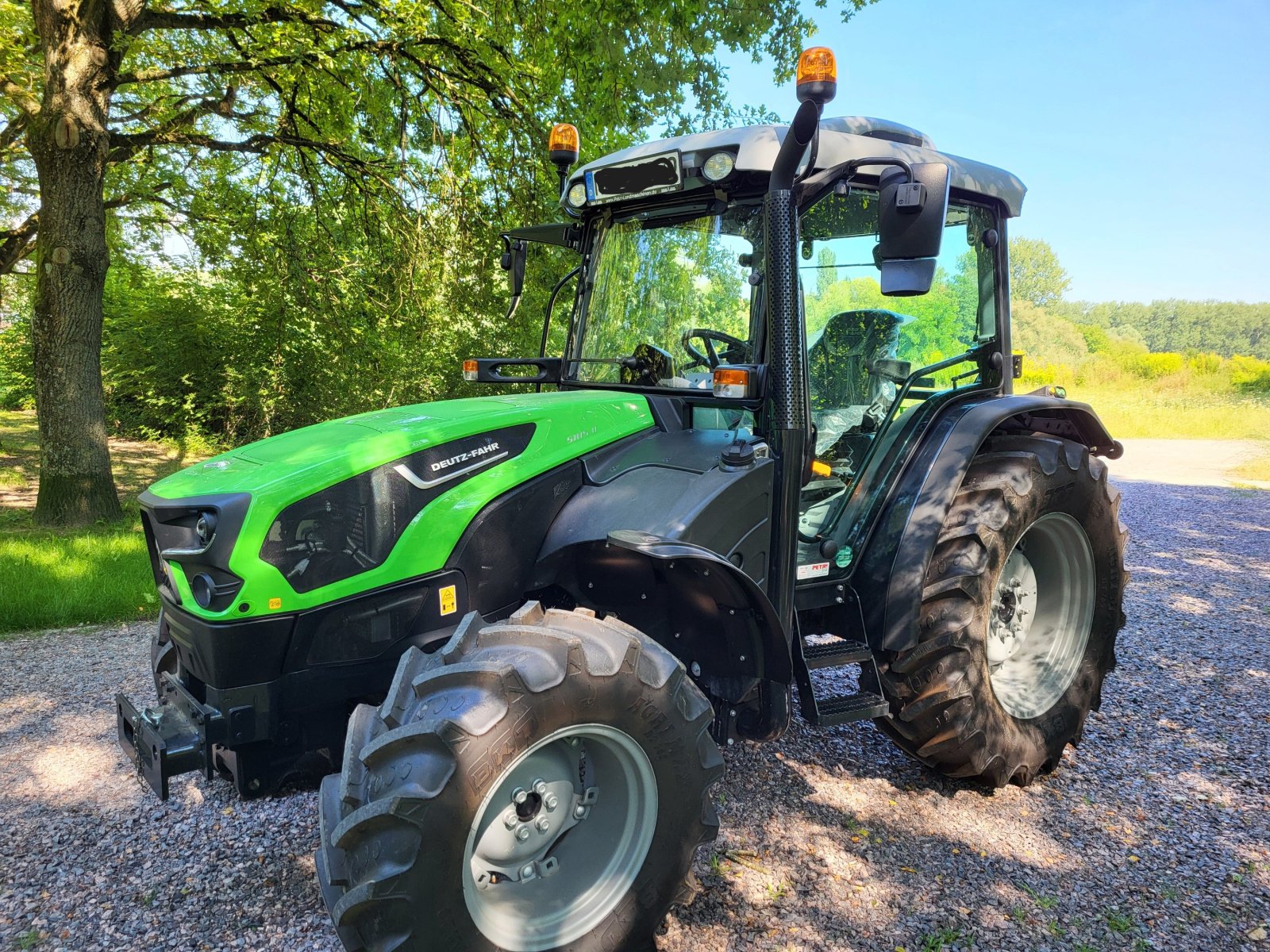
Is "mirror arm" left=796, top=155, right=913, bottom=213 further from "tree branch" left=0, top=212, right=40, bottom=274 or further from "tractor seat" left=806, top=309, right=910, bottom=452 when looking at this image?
"tree branch" left=0, top=212, right=40, bottom=274

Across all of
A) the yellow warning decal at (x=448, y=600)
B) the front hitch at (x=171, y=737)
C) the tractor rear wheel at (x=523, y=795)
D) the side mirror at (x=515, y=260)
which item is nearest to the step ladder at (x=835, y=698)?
the tractor rear wheel at (x=523, y=795)

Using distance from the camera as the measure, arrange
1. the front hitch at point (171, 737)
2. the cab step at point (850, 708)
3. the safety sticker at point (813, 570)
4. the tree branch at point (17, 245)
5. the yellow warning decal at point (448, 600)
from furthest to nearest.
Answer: the tree branch at point (17, 245) → the safety sticker at point (813, 570) → the cab step at point (850, 708) → the yellow warning decal at point (448, 600) → the front hitch at point (171, 737)

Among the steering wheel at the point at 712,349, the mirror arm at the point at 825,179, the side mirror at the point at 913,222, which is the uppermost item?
the mirror arm at the point at 825,179

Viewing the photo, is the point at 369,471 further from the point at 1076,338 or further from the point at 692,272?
the point at 1076,338

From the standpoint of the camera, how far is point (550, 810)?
228 cm

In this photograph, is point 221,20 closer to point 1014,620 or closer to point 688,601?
point 688,601

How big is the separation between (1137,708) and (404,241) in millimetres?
8057

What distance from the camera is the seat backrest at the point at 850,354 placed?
3256mm

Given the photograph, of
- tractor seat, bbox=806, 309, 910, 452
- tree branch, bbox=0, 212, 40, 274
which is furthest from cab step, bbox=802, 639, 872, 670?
tree branch, bbox=0, 212, 40, 274

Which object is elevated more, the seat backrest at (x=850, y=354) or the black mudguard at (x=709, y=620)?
the seat backrest at (x=850, y=354)

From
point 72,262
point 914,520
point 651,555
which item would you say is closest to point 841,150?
point 914,520

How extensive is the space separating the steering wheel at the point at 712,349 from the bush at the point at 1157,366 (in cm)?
3192

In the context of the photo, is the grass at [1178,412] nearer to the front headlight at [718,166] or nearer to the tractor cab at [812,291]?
the tractor cab at [812,291]

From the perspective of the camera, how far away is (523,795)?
2.21 meters
